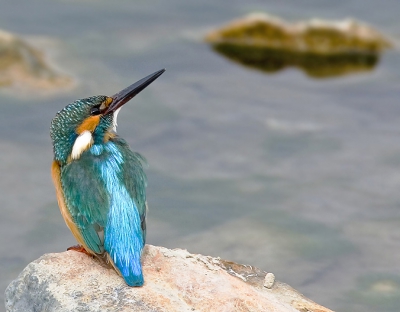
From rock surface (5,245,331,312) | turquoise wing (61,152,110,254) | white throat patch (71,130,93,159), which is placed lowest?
rock surface (5,245,331,312)

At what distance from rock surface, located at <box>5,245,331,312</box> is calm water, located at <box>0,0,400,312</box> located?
1.85 meters

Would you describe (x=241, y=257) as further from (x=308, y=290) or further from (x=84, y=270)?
(x=84, y=270)

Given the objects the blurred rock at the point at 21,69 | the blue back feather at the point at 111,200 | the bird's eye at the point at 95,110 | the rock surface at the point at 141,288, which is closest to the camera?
the rock surface at the point at 141,288

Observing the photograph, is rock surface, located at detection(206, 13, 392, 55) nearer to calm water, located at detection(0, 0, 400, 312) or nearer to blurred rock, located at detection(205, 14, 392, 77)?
blurred rock, located at detection(205, 14, 392, 77)

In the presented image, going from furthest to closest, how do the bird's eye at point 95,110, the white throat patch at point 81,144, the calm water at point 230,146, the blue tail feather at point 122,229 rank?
the calm water at point 230,146 → the bird's eye at point 95,110 → the white throat patch at point 81,144 → the blue tail feather at point 122,229

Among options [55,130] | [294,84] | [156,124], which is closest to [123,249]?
[55,130]

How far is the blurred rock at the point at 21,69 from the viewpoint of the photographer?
923cm

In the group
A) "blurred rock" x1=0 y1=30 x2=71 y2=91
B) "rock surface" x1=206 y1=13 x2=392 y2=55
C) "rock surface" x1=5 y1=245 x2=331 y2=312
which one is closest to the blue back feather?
"rock surface" x1=5 y1=245 x2=331 y2=312

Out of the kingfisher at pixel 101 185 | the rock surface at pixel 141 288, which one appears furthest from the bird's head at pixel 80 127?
the rock surface at pixel 141 288

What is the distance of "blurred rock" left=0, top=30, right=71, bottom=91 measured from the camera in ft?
30.3

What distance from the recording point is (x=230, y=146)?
8.61 metres

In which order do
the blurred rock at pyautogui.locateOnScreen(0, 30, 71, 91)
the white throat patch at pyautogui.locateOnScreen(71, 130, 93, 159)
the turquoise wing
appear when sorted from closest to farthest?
the turquoise wing → the white throat patch at pyautogui.locateOnScreen(71, 130, 93, 159) → the blurred rock at pyautogui.locateOnScreen(0, 30, 71, 91)

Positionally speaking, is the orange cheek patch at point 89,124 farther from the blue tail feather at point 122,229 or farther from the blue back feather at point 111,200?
the blue tail feather at point 122,229

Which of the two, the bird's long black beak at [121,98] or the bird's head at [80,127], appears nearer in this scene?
the bird's head at [80,127]
